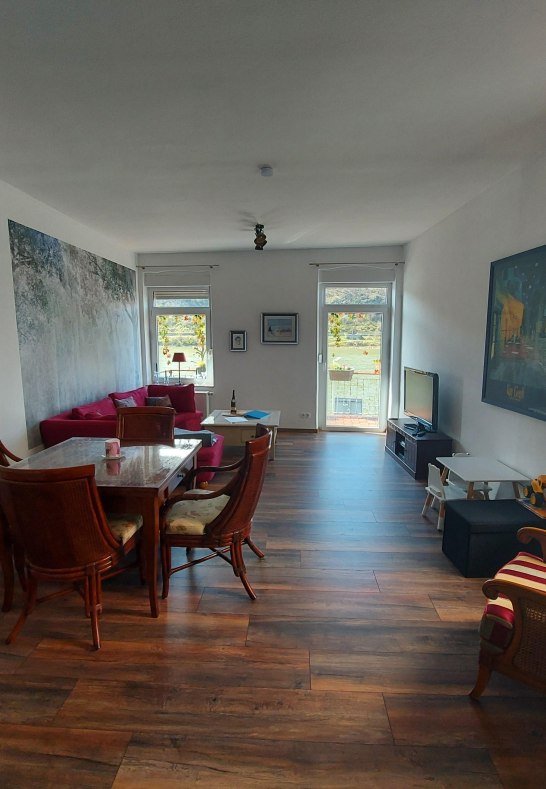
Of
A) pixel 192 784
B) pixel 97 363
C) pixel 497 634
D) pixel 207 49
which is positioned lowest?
pixel 192 784

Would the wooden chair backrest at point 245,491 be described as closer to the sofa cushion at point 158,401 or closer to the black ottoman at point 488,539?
the black ottoman at point 488,539

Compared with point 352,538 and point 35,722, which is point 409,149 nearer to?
point 352,538

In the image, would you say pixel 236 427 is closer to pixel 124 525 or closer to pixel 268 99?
pixel 124 525

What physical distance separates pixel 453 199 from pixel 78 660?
454 centimetres

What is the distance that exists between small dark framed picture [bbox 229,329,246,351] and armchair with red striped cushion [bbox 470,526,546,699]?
509 centimetres

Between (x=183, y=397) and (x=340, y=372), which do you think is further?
(x=340, y=372)

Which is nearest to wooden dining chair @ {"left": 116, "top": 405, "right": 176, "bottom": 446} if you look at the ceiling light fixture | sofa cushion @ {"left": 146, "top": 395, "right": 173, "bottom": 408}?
sofa cushion @ {"left": 146, "top": 395, "right": 173, "bottom": 408}

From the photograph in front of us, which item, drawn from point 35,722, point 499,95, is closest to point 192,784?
point 35,722

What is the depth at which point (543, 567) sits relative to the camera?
188 cm

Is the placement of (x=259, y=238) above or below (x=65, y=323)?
above

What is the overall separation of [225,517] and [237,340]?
14.5ft

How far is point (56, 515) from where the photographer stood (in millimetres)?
1749

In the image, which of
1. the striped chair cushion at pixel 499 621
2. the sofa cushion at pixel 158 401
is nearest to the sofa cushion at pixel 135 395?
the sofa cushion at pixel 158 401

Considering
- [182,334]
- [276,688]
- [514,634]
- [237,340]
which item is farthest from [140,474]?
[182,334]
